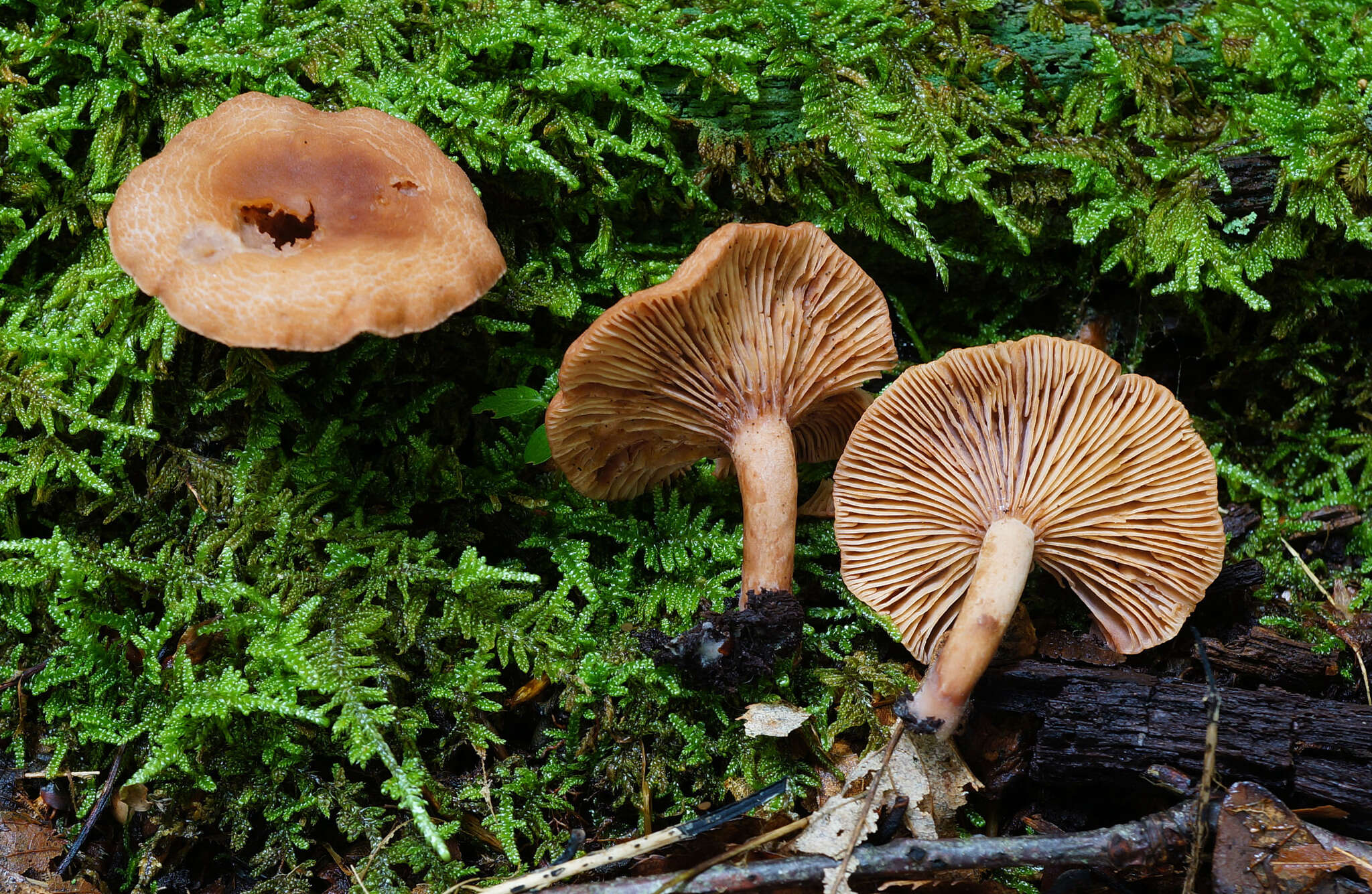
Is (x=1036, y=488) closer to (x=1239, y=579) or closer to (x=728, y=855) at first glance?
(x=1239, y=579)

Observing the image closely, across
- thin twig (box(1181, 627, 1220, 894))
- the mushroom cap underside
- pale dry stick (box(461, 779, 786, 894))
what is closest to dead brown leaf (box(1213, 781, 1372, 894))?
thin twig (box(1181, 627, 1220, 894))

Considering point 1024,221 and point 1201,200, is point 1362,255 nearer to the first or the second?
point 1201,200

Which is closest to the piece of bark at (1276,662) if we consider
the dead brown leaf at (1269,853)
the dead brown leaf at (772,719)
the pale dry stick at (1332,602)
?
the pale dry stick at (1332,602)

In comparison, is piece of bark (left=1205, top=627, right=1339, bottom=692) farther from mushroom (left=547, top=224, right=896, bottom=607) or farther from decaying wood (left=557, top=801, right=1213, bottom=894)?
mushroom (left=547, top=224, right=896, bottom=607)

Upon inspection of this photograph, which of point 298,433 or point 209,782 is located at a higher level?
point 298,433

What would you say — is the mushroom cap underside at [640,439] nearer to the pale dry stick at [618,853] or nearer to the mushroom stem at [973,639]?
the mushroom stem at [973,639]

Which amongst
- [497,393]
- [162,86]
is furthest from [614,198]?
[162,86]
